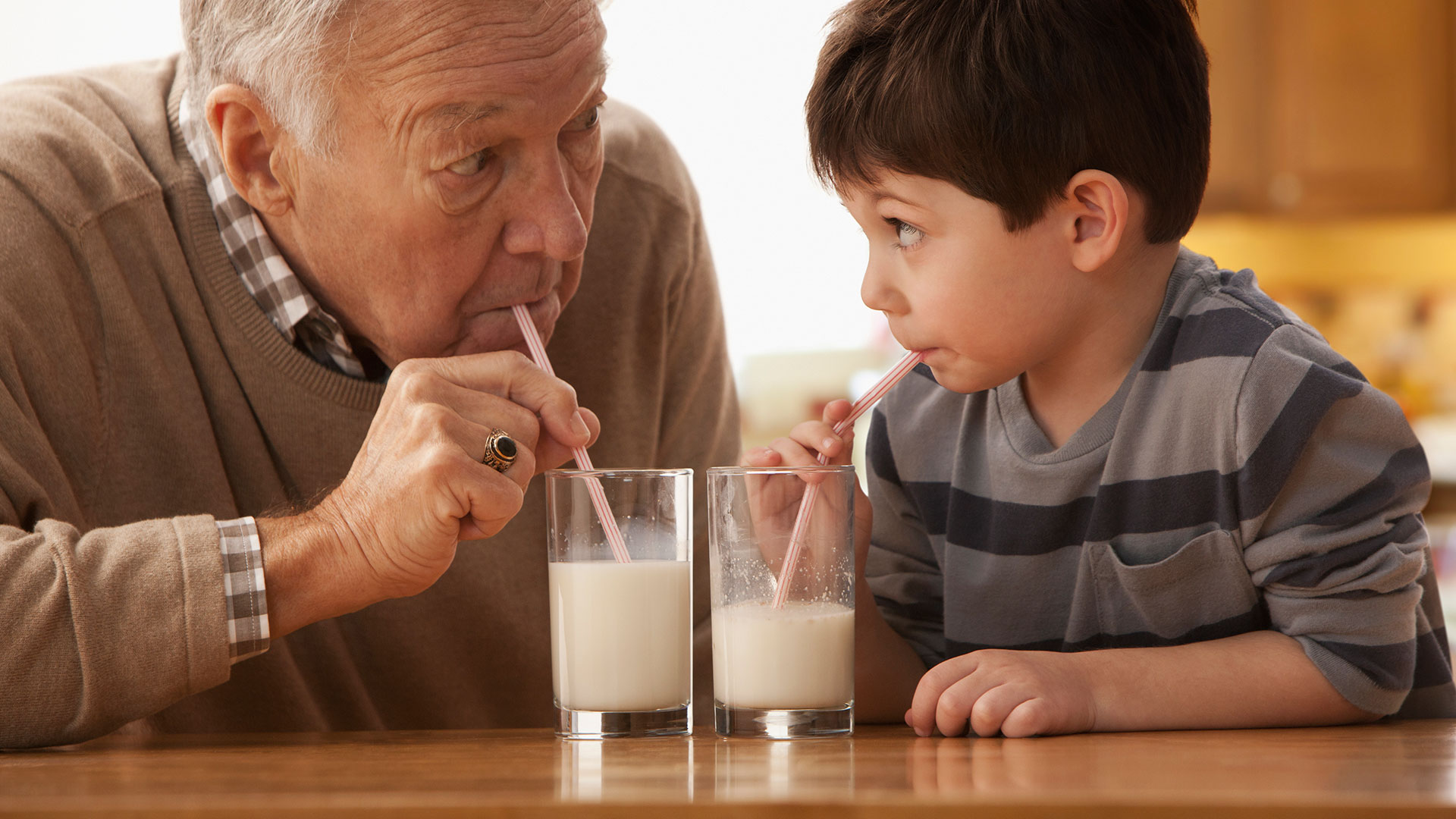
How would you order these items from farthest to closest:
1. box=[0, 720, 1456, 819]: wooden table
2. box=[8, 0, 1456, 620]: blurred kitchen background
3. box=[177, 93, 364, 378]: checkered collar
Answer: box=[8, 0, 1456, 620]: blurred kitchen background → box=[177, 93, 364, 378]: checkered collar → box=[0, 720, 1456, 819]: wooden table

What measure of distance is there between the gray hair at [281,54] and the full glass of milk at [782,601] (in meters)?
0.59

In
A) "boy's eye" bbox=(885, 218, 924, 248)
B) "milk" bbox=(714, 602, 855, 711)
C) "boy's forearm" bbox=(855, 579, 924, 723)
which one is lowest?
"boy's forearm" bbox=(855, 579, 924, 723)

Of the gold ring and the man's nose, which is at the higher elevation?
the man's nose

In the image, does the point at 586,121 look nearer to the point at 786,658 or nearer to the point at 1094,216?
the point at 1094,216

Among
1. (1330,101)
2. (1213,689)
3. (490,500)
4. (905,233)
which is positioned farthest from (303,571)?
(1330,101)

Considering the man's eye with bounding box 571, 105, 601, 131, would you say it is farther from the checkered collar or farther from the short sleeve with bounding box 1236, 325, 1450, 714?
the short sleeve with bounding box 1236, 325, 1450, 714

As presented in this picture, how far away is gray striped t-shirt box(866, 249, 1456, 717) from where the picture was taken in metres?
1.04

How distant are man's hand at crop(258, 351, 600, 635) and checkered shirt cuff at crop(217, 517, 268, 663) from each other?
0.01 meters

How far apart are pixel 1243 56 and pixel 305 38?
396cm

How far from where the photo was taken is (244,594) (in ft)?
3.20

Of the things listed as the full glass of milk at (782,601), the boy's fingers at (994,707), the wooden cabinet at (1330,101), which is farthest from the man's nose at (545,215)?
the wooden cabinet at (1330,101)

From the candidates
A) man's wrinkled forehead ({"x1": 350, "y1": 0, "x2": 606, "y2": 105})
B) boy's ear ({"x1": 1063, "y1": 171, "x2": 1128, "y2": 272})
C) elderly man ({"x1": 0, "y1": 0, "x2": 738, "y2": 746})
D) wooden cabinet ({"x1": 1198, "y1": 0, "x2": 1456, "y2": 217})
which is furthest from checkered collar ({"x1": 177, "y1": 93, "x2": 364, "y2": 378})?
wooden cabinet ({"x1": 1198, "y1": 0, "x2": 1456, "y2": 217})

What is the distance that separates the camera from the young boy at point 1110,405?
3.34ft

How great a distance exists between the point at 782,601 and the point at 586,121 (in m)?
0.61
